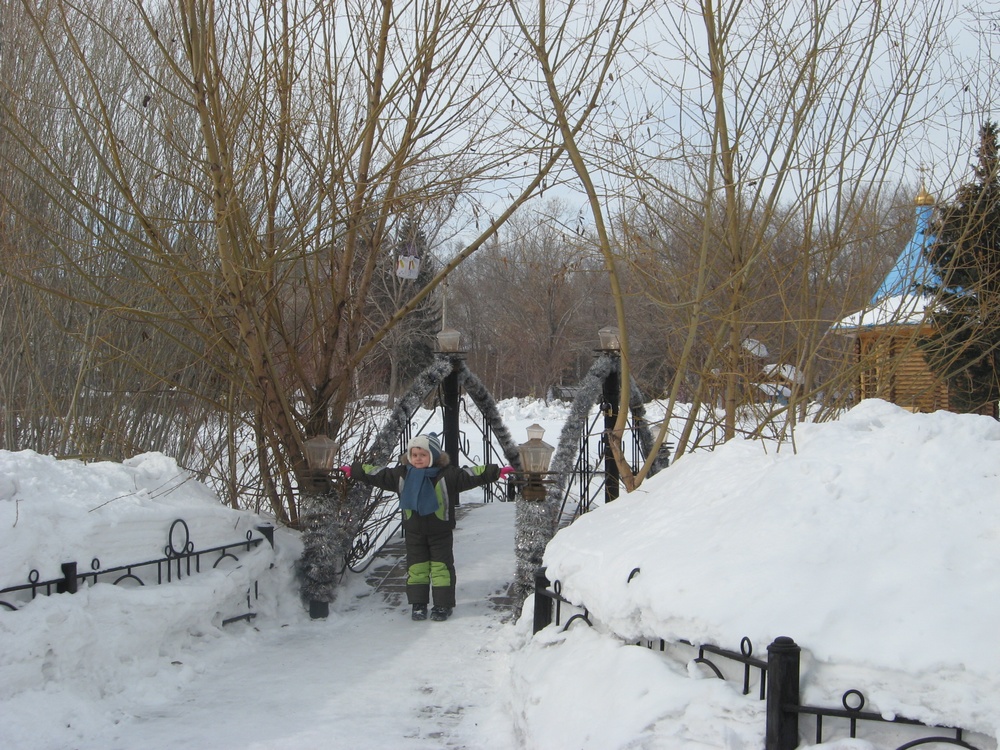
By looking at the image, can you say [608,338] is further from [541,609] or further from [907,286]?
[541,609]

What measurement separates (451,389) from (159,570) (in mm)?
4464

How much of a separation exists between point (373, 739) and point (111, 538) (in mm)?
2012

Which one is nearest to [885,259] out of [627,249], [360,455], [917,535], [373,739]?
[627,249]

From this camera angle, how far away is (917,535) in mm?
3285

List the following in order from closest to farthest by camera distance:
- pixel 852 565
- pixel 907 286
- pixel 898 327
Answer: pixel 852 565 < pixel 898 327 < pixel 907 286

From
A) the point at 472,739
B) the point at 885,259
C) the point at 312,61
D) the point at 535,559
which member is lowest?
the point at 472,739

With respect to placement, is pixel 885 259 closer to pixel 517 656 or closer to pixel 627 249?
pixel 627 249

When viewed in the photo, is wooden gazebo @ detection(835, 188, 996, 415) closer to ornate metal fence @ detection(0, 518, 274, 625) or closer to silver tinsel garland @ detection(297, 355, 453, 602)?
silver tinsel garland @ detection(297, 355, 453, 602)

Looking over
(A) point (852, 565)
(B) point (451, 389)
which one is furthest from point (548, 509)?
(A) point (852, 565)

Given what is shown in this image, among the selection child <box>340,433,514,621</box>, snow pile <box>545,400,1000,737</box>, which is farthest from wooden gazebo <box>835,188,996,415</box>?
child <box>340,433,514,621</box>

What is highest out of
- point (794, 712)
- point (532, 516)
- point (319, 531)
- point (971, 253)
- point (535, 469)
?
point (971, 253)

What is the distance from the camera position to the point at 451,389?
31.0ft

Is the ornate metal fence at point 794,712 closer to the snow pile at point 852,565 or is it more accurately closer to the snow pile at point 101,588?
the snow pile at point 852,565

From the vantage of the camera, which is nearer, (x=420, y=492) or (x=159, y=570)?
(x=159, y=570)
